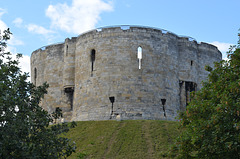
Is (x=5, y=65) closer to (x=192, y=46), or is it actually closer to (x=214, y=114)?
(x=214, y=114)

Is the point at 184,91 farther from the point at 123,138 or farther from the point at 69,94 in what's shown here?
the point at 123,138

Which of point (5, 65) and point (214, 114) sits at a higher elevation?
point (5, 65)

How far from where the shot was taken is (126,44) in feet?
133

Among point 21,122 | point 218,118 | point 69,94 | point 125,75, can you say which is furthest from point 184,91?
point 21,122

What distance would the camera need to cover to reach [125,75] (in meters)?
39.6

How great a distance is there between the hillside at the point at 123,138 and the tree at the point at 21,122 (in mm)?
10066

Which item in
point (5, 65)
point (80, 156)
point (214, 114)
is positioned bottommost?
point (80, 156)

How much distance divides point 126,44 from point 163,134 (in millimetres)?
11013

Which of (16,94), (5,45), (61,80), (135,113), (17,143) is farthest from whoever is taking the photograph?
(61,80)

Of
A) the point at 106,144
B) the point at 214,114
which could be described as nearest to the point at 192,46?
the point at 106,144

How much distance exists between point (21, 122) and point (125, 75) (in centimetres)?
2277

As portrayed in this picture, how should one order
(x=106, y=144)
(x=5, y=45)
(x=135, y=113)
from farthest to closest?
(x=135, y=113) → (x=106, y=144) → (x=5, y=45)

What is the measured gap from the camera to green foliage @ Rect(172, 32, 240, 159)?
19.7 meters

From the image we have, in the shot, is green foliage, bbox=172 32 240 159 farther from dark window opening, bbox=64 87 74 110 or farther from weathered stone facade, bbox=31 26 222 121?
dark window opening, bbox=64 87 74 110
